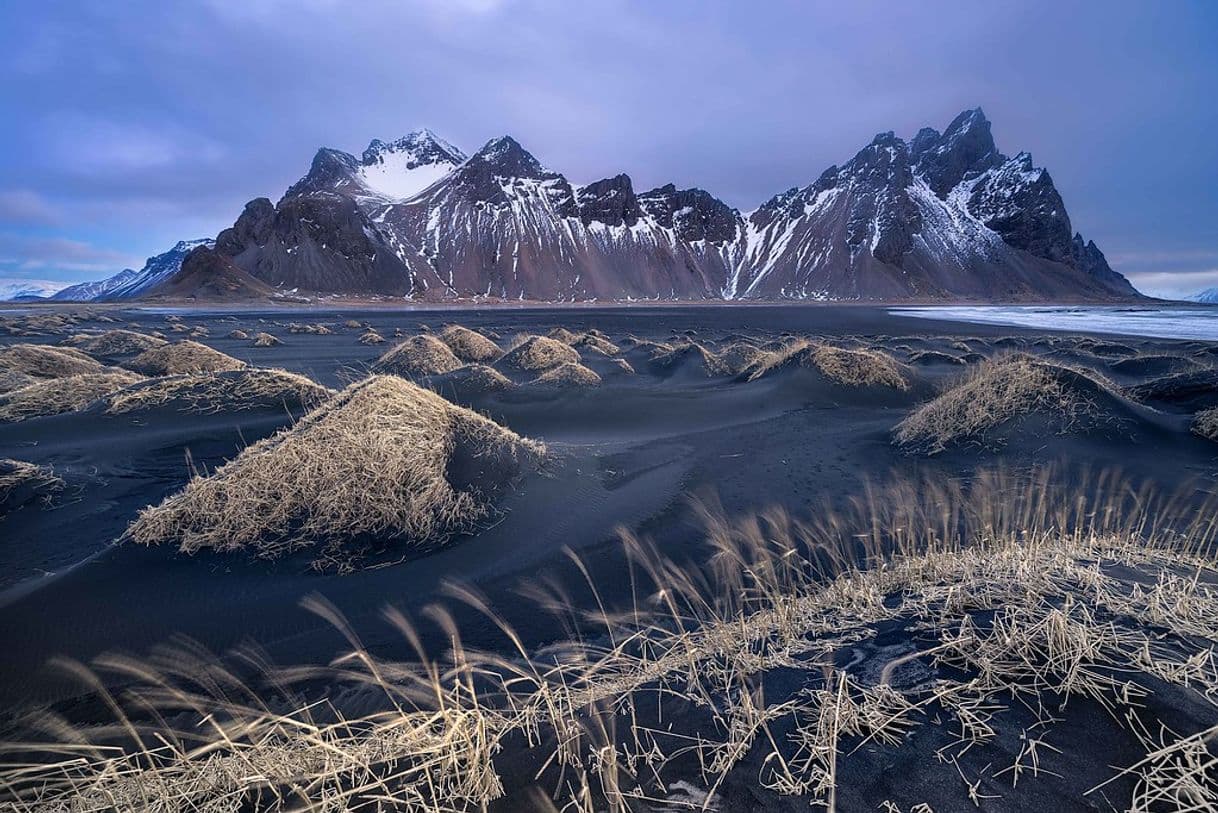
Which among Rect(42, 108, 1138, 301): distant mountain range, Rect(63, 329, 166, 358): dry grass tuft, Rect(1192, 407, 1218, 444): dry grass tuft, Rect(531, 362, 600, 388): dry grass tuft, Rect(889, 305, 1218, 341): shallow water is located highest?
Rect(42, 108, 1138, 301): distant mountain range

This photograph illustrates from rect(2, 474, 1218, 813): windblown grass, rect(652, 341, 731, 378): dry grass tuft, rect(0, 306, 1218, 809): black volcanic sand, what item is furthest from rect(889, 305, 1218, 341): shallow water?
rect(2, 474, 1218, 813): windblown grass

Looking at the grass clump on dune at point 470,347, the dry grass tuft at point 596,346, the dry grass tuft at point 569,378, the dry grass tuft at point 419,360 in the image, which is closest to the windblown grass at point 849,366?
the dry grass tuft at point 569,378

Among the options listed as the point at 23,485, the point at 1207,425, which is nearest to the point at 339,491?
the point at 23,485

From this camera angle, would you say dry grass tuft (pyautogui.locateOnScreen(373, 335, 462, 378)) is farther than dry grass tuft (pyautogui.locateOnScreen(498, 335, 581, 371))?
No

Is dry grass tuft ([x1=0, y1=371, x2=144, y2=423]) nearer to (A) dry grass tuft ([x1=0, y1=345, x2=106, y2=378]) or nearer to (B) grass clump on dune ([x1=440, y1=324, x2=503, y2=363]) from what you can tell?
(A) dry grass tuft ([x1=0, y1=345, x2=106, y2=378])

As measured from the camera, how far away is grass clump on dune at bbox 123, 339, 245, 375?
671 inches

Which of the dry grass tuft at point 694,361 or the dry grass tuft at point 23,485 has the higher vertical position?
the dry grass tuft at point 694,361

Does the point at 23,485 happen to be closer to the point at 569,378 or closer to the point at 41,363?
the point at 569,378

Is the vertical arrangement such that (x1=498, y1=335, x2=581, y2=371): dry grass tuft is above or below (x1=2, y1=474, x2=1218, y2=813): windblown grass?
above

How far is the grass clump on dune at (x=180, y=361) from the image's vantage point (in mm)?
17047

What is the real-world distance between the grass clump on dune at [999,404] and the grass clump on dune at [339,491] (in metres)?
8.22

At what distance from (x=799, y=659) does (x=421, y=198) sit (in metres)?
184

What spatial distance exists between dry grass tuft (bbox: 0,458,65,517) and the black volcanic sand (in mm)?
153

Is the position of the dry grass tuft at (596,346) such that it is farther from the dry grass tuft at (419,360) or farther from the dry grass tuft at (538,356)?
the dry grass tuft at (419,360)
